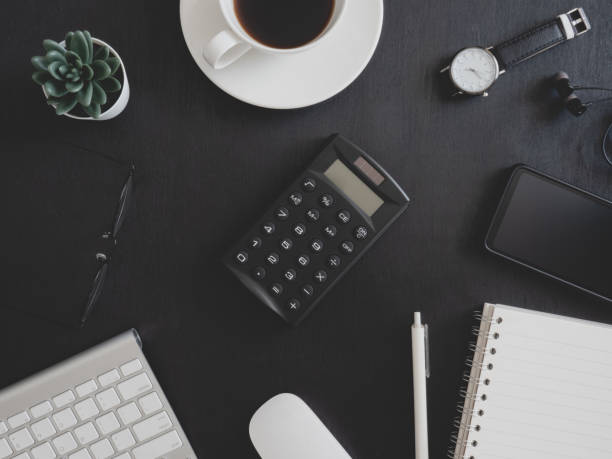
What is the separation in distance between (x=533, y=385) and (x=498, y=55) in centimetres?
39

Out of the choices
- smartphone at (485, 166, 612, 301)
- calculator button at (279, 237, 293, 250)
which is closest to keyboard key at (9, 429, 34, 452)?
calculator button at (279, 237, 293, 250)

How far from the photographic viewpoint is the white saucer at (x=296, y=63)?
54cm

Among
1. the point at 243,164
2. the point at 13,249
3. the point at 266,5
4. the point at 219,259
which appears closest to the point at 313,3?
the point at 266,5

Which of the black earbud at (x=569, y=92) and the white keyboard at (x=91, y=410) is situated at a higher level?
the black earbud at (x=569, y=92)

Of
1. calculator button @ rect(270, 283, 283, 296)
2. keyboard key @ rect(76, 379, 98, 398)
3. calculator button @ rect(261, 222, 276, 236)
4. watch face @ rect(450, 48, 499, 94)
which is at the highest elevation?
watch face @ rect(450, 48, 499, 94)

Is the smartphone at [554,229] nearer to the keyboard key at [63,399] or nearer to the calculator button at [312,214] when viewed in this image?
the calculator button at [312,214]

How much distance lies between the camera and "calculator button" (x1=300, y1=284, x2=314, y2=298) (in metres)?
0.56

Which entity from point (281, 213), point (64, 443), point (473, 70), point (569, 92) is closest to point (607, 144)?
point (569, 92)

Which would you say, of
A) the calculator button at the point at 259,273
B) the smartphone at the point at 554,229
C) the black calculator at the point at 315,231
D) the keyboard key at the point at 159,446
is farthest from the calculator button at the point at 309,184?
the keyboard key at the point at 159,446

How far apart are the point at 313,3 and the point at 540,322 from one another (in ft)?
1.46

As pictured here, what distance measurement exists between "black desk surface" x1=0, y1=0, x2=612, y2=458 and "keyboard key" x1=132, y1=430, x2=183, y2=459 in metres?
0.03

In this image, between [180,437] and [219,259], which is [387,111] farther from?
[180,437]

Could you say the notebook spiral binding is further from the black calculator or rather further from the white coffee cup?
the white coffee cup

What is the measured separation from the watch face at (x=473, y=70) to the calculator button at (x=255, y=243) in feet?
0.95
